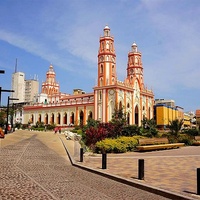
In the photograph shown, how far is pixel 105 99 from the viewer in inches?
2468

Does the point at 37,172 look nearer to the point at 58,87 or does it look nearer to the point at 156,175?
the point at 156,175

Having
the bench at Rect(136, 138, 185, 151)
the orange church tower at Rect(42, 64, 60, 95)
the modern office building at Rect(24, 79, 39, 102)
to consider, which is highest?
the modern office building at Rect(24, 79, 39, 102)

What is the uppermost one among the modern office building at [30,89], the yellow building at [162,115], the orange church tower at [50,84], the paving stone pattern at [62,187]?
the modern office building at [30,89]

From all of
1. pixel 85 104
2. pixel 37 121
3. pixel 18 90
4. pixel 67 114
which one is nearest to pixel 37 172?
pixel 85 104

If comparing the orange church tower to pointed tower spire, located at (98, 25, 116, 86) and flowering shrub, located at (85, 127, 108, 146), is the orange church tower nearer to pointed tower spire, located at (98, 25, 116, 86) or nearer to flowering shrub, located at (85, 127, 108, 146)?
pointed tower spire, located at (98, 25, 116, 86)

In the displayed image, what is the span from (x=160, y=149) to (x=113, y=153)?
4.34 m

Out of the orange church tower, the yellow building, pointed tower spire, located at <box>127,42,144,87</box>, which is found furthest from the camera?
the orange church tower

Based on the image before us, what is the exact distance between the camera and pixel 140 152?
60.8 feet

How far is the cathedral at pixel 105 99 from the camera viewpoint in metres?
63.0

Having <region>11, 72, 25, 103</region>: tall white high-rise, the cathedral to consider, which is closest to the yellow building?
the cathedral

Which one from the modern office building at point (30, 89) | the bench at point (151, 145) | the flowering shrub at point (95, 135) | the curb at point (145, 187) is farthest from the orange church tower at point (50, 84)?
the curb at point (145, 187)

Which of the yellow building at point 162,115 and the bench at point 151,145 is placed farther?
the yellow building at point 162,115

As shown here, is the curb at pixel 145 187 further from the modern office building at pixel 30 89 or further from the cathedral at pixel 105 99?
the modern office building at pixel 30 89

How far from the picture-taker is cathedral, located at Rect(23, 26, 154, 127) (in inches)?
2479
